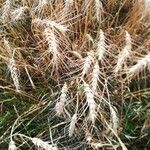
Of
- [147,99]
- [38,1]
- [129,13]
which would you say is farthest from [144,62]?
[38,1]

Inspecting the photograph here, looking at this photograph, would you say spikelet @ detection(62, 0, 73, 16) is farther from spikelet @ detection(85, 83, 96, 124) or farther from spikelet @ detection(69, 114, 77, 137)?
spikelet @ detection(69, 114, 77, 137)

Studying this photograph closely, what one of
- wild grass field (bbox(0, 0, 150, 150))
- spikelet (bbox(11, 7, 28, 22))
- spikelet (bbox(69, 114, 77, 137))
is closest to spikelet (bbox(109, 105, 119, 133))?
wild grass field (bbox(0, 0, 150, 150))

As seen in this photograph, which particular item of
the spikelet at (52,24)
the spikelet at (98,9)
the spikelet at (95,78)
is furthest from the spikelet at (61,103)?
the spikelet at (98,9)

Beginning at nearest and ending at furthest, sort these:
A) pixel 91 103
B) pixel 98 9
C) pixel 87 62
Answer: pixel 91 103 → pixel 87 62 → pixel 98 9

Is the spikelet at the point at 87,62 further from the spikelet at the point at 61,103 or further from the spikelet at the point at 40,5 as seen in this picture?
the spikelet at the point at 40,5

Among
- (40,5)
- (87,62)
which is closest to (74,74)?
(87,62)

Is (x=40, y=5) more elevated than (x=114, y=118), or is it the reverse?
(x=40, y=5)

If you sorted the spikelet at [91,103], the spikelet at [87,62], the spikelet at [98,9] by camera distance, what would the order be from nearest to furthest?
1. the spikelet at [91,103]
2. the spikelet at [87,62]
3. the spikelet at [98,9]

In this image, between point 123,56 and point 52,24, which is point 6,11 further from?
point 123,56
